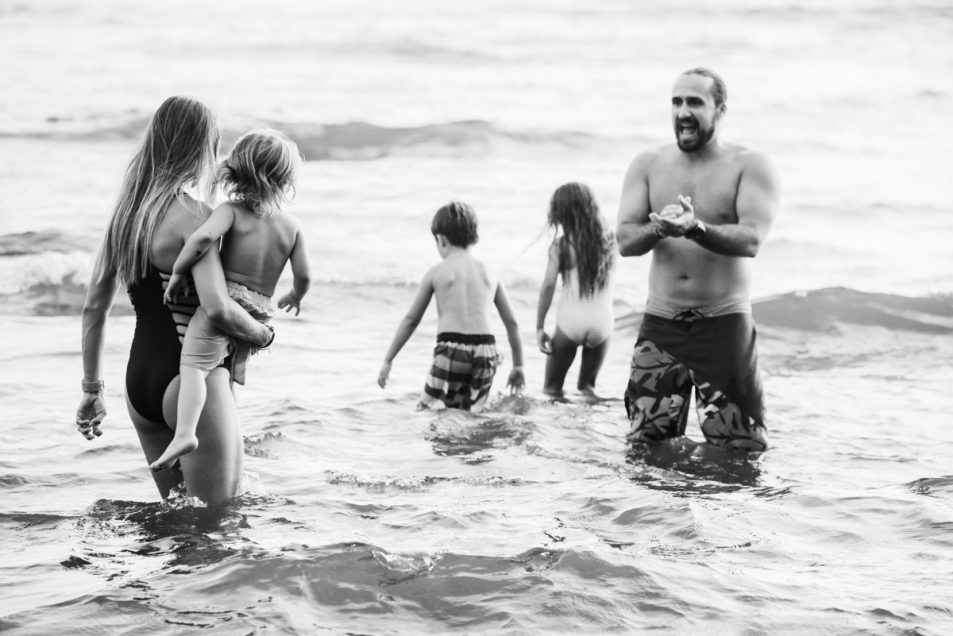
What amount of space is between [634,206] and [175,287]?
8.16 ft

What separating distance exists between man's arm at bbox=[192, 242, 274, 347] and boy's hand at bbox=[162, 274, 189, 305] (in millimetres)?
39

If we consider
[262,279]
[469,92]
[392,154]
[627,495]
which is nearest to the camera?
[262,279]

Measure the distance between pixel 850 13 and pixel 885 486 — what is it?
32217 mm

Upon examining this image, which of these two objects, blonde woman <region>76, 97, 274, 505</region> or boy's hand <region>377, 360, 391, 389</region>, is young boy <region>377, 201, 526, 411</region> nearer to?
boy's hand <region>377, 360, 391, 389</region>

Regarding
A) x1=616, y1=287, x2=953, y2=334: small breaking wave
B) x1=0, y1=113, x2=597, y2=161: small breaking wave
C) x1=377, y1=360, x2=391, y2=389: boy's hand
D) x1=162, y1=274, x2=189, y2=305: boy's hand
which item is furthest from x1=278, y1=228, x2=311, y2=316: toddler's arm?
x1=0, y1=113, x2=597, y2=161: small breaking wave

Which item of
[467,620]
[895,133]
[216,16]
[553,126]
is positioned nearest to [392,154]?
[553,126]

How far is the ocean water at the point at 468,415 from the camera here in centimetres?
382

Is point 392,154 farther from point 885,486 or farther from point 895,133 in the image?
point 885,486

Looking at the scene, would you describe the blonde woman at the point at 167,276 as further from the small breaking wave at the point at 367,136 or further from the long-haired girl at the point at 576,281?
the small breaking wave at the point at 367,136

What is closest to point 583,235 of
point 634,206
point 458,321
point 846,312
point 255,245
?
point 458,321

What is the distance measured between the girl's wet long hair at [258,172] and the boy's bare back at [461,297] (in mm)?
2984

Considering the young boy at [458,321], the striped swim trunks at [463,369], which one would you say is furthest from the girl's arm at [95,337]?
the striped swim trunks at [463,369]

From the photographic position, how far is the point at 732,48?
3153 cm

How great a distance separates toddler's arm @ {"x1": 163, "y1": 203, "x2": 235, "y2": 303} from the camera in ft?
13.2
